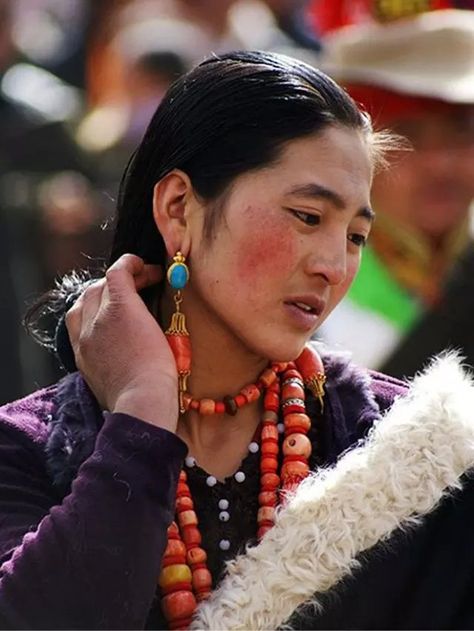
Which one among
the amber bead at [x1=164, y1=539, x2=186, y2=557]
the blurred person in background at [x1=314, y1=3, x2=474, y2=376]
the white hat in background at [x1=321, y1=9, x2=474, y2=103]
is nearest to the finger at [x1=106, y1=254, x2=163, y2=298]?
the amber bead at [x1=164, y1=539, x2=186, y2=557]

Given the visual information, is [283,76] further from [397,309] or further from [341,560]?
[397,309]

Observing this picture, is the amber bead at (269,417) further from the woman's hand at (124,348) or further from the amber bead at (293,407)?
the woman's hand at (124,348)

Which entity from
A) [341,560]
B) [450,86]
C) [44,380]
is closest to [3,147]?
[44,380]

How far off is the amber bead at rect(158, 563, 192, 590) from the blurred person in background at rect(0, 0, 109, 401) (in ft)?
10.4

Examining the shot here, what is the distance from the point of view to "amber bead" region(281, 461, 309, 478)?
3203 millimetres

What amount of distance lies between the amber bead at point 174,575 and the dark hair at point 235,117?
0.60 meters

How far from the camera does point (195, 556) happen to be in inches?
124

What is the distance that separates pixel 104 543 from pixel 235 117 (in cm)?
80

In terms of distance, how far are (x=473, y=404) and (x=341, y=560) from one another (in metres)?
0.39

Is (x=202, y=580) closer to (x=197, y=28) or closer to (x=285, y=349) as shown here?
(x=285, y=349)

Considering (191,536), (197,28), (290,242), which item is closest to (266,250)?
(290,242)

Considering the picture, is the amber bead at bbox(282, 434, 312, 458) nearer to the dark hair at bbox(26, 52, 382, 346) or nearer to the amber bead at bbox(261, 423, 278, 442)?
the amber bead at bbox(261, 423, 278, 442)

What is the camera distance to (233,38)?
8.30 meters

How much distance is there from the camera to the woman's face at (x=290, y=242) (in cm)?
307
